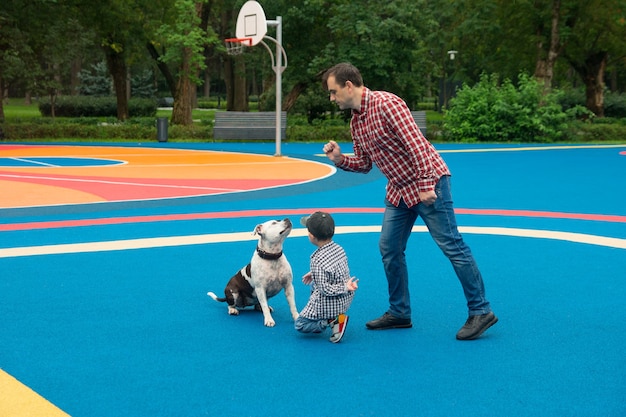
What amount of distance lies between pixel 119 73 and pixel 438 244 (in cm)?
3685

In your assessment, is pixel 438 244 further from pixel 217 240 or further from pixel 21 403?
pixel 217 240

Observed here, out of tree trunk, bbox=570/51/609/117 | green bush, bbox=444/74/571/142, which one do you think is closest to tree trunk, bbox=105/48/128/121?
green bush, bbox=444/74/571/142

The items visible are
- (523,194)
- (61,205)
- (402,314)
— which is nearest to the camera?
(402,314)

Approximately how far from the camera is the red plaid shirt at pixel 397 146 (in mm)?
5121

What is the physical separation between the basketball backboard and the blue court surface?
14509 mm

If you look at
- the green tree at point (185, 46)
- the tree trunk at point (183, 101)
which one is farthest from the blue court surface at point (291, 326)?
the tree trunk at point (183, 101)

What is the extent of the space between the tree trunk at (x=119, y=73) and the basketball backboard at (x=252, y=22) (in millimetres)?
14172

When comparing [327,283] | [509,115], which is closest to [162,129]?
[509,115]

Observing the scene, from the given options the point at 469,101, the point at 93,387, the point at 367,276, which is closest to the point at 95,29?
the point at 469,101

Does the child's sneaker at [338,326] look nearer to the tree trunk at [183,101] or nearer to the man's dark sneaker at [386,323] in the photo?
the man's dark sneaker at [386,323]

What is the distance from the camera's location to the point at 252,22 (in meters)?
25.5

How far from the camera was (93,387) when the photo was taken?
450 centimetres

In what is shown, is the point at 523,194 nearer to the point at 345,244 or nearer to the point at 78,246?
the point at 345,244

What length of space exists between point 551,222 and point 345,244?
3402 millimetres
